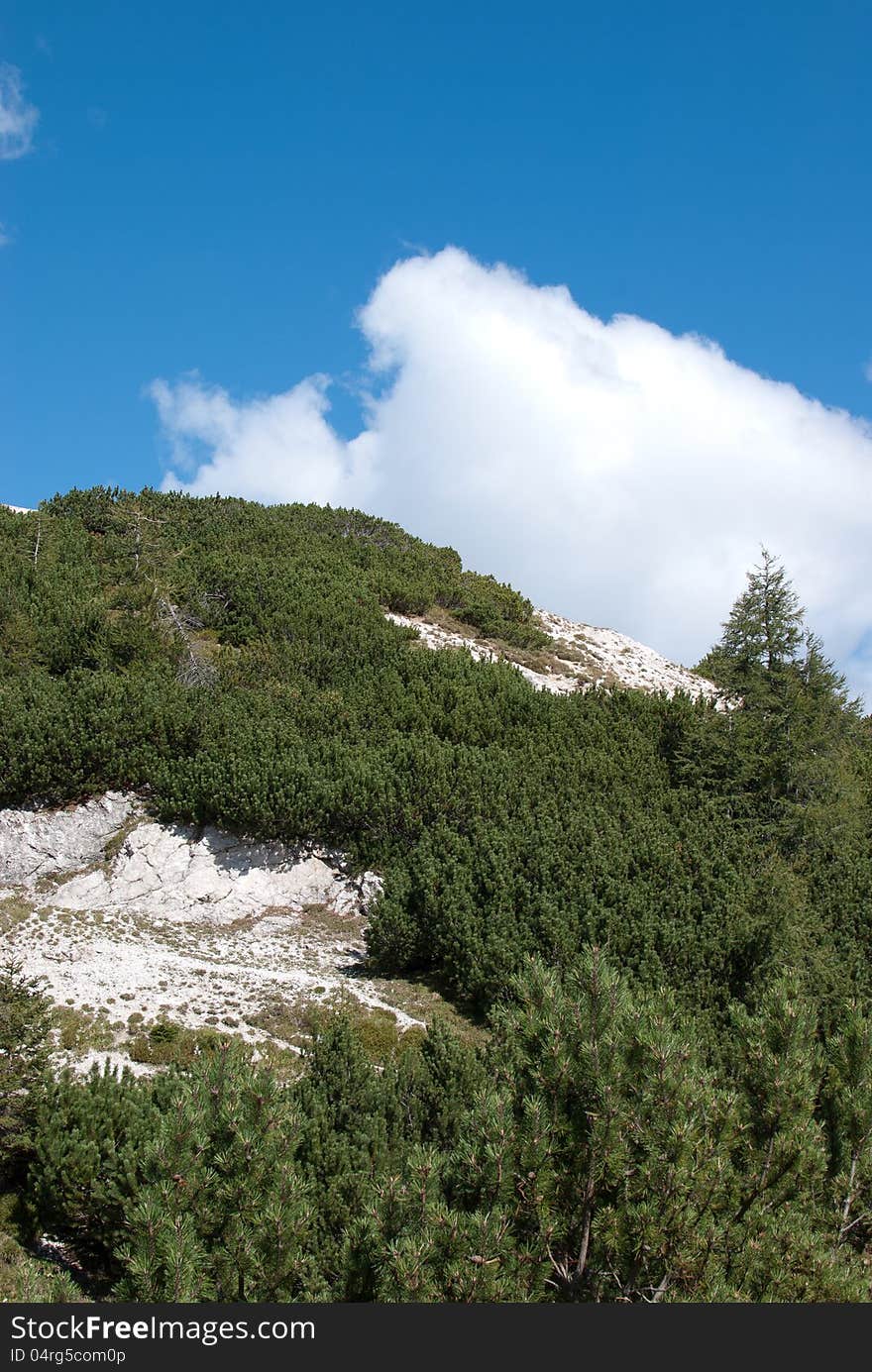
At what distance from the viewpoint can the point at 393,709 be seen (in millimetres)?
18672

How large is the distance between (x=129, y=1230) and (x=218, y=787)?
910 centimetres

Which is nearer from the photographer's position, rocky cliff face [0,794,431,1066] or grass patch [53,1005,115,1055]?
grass patch [53,1005,115,1055]

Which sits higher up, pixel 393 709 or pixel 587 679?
pixel 587 679

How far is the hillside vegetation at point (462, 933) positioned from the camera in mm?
5145

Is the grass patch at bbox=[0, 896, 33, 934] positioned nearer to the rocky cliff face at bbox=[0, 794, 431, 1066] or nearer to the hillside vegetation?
the rocky cliff face at bbox=[0, 794, 431, 1066]

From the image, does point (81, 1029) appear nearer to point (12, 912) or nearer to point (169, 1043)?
point (169, 1043)

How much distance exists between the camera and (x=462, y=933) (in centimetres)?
1298

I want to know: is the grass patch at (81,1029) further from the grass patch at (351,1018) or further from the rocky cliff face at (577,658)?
the rocky cliff face at (577,658)

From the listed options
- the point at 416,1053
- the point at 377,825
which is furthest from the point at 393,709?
the point at 416,1053

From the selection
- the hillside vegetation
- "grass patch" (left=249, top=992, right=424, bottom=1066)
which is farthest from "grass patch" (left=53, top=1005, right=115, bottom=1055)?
"grass patch" (left=249, top=992, right=424, bottom=1066)

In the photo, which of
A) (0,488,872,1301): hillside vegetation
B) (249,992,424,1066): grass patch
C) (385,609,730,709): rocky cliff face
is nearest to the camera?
(0,488,872,1301): hillside vegetation

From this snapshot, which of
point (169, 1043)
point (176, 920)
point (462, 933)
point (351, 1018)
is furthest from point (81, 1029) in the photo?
point (462, 933)

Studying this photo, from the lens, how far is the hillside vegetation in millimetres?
5145

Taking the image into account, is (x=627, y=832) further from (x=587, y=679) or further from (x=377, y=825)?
(x=587, y=679)
